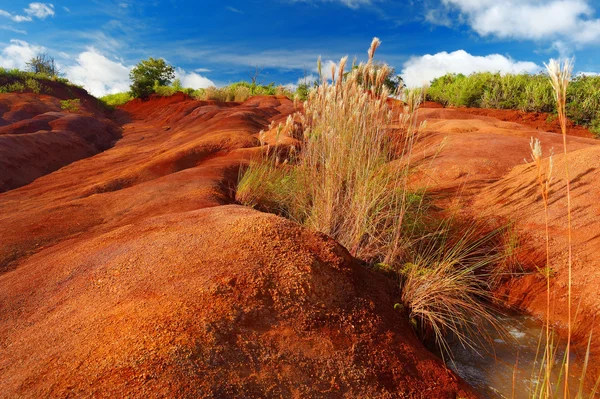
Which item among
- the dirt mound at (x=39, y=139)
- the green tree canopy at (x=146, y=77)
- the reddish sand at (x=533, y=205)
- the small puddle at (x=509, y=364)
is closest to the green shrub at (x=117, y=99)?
the green tree canopy at (x=146, y=77)

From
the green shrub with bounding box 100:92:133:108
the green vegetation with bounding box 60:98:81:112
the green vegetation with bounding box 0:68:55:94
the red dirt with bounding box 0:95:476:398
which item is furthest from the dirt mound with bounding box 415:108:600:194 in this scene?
the green shrub with bounding box 100:92:133:108

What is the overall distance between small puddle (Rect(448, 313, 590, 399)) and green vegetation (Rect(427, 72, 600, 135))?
12.0 m

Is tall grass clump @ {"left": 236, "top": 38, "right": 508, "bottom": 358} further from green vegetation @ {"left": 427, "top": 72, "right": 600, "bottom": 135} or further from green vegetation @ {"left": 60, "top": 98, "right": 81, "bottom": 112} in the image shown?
green vegetation @ {"left": 60, "top": 98, "right": 81, "bottom": 112}

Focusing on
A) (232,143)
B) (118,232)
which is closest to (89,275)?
(118,232)

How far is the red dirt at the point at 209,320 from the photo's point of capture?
6.19 feet

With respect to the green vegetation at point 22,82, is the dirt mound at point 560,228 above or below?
below

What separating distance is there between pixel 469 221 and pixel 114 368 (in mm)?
4129

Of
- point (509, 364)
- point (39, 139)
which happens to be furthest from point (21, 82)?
point (509, 364)

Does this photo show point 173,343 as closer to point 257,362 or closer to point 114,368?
point 114,368

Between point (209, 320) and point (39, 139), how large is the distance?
11340 millimetres

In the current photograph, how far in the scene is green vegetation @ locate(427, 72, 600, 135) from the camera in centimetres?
1434

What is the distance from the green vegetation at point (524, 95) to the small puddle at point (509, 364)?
39.4 feet

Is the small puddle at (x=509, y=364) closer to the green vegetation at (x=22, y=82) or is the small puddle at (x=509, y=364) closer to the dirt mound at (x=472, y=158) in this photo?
the dirt mound at (x=472, y=158)

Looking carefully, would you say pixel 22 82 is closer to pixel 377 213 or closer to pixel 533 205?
pixel 377 213
